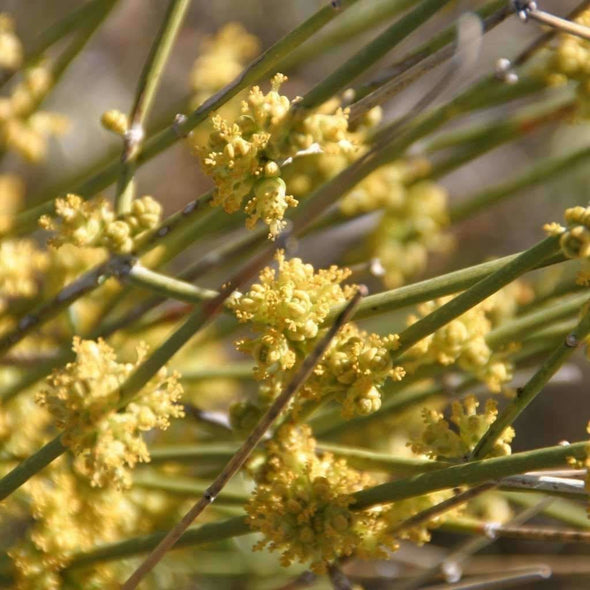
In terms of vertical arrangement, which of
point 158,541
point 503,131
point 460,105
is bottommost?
point 158,541

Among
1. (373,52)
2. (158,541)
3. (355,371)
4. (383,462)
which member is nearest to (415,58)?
(373,52)

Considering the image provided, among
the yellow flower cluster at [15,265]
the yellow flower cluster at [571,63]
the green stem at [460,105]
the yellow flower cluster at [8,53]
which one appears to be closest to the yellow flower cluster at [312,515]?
the green stem at [460,105]

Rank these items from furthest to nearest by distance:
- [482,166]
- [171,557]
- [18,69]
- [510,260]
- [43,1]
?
[482,166]
[43,1]
[171,557]
[18,69]
[510,260]

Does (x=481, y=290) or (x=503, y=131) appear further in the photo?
(x=503, y=131)

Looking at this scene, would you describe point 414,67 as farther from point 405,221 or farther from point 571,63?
point 405,221

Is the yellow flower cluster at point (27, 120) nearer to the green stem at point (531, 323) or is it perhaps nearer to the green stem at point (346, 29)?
the green stem at point (346, 29)

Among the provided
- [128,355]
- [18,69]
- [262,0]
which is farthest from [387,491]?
[262,0]

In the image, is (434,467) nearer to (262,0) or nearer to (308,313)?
(308,313)
